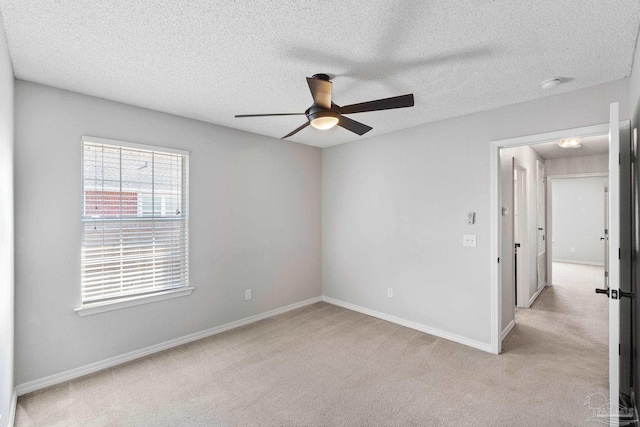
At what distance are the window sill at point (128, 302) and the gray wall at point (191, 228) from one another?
0.06m

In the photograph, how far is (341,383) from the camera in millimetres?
2498

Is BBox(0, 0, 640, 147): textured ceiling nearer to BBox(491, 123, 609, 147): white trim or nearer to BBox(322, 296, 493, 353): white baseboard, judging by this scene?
BBox(491, 123, 609, 147): white trim

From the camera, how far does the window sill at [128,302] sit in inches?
103

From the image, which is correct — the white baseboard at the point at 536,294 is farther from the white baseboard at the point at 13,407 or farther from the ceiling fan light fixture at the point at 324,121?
the white baseboard at the point at 13,407

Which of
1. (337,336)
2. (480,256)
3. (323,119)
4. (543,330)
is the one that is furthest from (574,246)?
(323,119)

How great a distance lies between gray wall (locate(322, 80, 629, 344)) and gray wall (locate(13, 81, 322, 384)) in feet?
1.91

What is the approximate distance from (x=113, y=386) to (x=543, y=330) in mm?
4526

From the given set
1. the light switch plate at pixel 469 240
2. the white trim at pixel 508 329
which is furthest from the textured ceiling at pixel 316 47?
the white trim at pixel 508 329

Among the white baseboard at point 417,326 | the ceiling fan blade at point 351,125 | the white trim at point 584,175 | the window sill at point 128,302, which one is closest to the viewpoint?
the ceiling fan blade at point 351,125

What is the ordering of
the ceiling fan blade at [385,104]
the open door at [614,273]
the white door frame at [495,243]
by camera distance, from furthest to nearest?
the white door frame at [495,243] → the ceiling fan blade at [385,104] → the open door at [614,273]

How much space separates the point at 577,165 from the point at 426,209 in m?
4.15

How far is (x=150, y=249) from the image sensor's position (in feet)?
10.0

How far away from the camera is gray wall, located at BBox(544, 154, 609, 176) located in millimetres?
5395

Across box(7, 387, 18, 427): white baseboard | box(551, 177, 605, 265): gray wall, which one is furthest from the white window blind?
box(551, 177, 605, 265): gray wall
